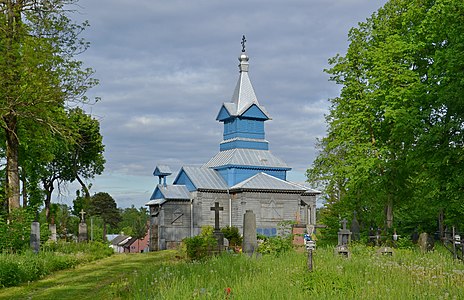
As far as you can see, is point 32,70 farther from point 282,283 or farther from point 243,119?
point 243,119

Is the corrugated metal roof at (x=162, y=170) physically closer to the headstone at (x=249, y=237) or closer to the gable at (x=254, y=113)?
the gable at (x=254, y=113)

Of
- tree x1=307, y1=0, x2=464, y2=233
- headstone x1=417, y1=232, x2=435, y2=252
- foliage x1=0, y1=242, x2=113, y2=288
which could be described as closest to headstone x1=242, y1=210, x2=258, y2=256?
headstone x1=417, y1=232, x2=435, y2=252

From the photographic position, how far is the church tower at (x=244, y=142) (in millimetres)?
43594

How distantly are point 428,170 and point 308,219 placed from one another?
2270 centimetres

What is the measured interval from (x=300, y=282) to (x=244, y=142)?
3479 cm

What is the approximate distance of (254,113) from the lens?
4516 cm

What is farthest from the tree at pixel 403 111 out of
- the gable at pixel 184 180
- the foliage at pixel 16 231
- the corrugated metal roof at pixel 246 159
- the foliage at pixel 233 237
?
the foliage at pixel 16 231

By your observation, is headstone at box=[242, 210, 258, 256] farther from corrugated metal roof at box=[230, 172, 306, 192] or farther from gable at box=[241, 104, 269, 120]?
gable at box=[241, 104, 269, 120]

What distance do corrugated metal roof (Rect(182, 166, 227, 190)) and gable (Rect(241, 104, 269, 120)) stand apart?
17.1 ft

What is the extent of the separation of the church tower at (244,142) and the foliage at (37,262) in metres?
18.0

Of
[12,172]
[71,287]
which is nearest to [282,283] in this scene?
[71,287]

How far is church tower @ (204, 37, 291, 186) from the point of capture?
43.6 m

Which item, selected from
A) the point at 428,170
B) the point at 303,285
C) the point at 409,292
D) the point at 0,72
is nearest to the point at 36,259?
the point at 0,72

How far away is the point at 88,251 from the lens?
89.4 ft
